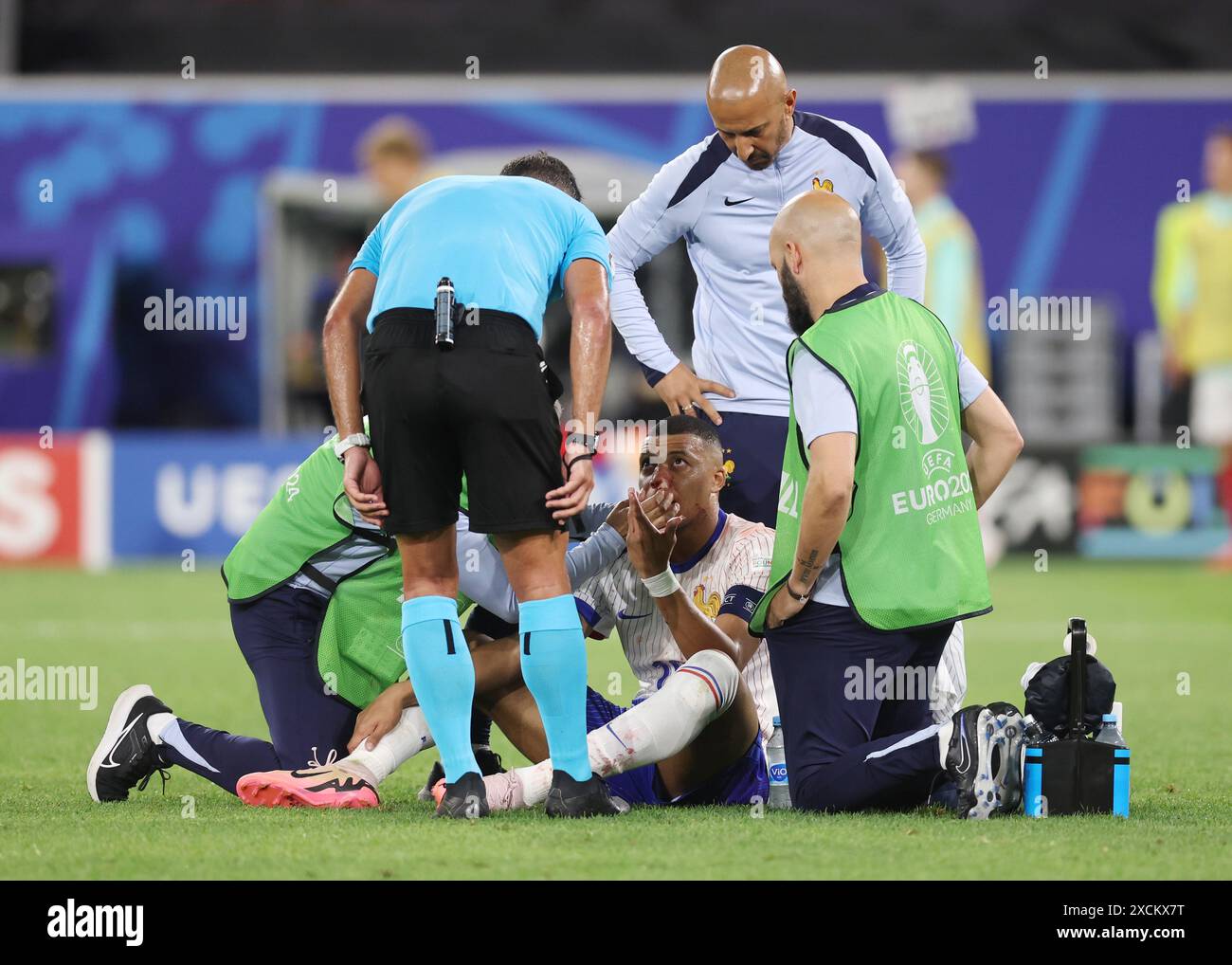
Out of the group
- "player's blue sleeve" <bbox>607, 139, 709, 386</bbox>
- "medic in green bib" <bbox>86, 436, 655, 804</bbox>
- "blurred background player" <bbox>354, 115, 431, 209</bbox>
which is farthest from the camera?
"blurred background player" <bbox>354, 115, 431, 209</bbox>

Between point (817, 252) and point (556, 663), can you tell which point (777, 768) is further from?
point (817, 252)

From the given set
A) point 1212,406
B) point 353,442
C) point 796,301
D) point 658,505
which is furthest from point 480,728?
point 1212,406

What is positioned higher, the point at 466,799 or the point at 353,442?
the point at 353,442

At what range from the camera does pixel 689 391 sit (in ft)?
19.5

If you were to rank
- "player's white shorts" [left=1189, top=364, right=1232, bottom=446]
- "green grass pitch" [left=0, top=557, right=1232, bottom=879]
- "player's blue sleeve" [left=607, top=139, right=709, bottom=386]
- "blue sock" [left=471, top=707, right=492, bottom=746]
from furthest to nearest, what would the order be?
"player's white shorts" [left=1189, top=364, right=1232, bottom=446], "player's blue sleeve" [left=607, top=139, right=709, bottom=386], "blue sock" [left=471, top=707, right=492, bottom=746], "green grass pitch" [left=0, top=557, right=1232, bottom=879]

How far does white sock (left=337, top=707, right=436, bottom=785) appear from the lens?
507 centimetres

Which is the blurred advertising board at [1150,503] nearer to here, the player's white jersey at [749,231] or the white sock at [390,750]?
the player's white jersey at [749,231]

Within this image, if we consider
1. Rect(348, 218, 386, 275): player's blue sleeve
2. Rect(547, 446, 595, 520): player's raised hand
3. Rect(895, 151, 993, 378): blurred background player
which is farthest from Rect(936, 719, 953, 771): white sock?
Rect(895, 151, 993, 378): blurred background player

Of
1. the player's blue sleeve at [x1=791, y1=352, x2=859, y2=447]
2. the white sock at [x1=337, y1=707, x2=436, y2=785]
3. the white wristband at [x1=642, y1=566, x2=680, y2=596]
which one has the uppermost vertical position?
the player's blue sleeve at [x1=791, y1=352, x2=859, y2=447]

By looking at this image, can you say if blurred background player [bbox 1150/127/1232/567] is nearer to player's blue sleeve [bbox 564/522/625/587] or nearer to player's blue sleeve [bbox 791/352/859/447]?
player's blue sleeve [bbox 564/522/625/587]

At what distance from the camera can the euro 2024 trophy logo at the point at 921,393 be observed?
466 centimetres

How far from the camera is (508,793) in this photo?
15.9 ft

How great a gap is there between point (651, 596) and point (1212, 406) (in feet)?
35.9
